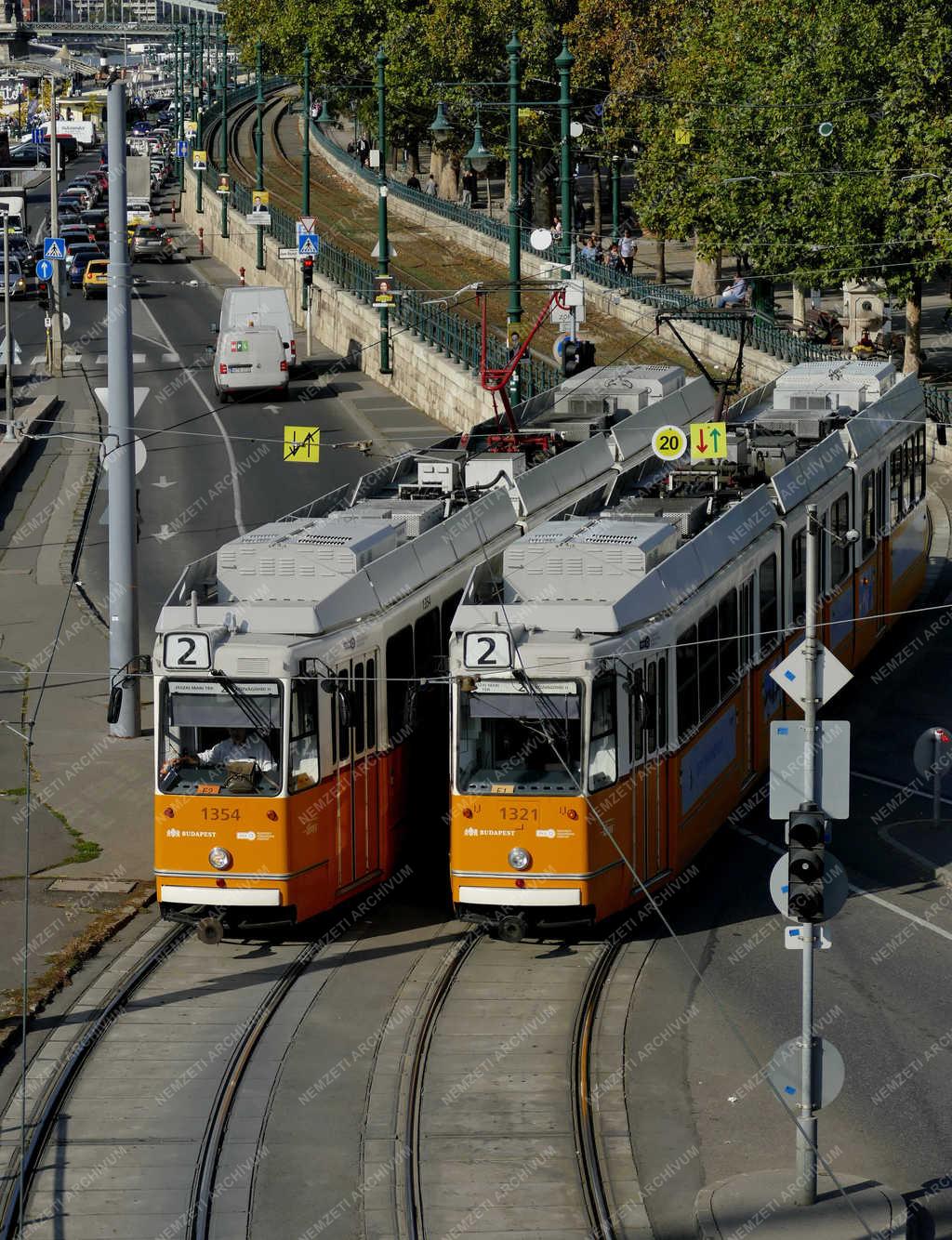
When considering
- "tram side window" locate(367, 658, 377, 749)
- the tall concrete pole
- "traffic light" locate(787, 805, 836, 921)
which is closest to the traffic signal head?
"traffic light" locate(787, 805, 836, 921)

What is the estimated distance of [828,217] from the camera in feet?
159

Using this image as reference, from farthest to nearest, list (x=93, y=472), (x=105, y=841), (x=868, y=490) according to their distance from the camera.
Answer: (x=93, y=472), (x=868, y=490), (x=105, y=841)

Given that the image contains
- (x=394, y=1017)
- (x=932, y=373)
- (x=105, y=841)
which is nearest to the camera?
(x=394, y=1017)

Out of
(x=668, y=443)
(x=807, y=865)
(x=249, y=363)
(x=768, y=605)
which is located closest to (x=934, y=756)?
(x=768, y=605)

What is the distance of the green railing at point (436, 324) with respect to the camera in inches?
1842

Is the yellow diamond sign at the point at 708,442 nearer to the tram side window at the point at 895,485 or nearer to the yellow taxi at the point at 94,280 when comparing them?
the tram side window at the point at 895,485

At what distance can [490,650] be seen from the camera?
17.7m

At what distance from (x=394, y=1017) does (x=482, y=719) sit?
2.65 m

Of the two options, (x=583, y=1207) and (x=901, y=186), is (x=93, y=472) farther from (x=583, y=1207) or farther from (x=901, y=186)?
(x=583, y=1207)

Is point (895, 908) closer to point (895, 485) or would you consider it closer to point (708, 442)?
point (708, 442)

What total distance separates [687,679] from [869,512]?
9439 millimetres

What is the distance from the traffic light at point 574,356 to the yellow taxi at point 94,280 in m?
43.1

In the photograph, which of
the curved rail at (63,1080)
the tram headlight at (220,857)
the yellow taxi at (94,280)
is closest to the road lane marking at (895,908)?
the tram headlight at (220,857)

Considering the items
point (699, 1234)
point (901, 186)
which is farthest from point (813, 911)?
point (901, 186)
